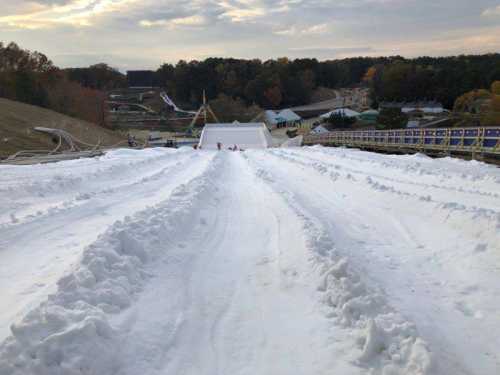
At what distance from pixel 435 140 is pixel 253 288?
669 inches

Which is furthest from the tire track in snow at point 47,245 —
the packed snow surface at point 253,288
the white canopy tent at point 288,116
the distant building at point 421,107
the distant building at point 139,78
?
the distant building at point 139,78

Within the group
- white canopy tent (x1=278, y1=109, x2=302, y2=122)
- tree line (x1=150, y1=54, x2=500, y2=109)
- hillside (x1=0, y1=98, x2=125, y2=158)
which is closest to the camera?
hillside (x1=0, y1=98, x2=125, y2=158)

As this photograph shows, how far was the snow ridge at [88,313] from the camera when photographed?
319 cm

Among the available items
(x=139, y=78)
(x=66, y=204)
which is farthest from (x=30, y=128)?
(x=139, y=78)

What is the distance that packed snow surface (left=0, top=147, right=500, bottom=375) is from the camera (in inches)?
134

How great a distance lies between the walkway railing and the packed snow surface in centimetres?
694

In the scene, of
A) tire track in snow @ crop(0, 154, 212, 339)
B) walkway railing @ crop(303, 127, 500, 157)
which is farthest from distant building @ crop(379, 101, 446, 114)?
tire track in snow @ crop(0, 154, 212, 339)

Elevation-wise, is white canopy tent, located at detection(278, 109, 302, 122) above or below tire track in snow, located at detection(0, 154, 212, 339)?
below

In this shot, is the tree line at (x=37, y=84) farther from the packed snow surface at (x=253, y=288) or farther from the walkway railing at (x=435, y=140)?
the packed snow surface at (x=253, y=288)

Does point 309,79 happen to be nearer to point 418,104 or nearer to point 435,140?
point 418,104

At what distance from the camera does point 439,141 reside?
1920cm

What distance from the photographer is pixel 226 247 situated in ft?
20.7

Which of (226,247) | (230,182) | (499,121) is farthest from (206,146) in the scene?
(226,247)

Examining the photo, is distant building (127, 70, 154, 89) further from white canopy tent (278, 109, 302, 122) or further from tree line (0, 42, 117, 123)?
tree line (0, 42, 117, 123)
